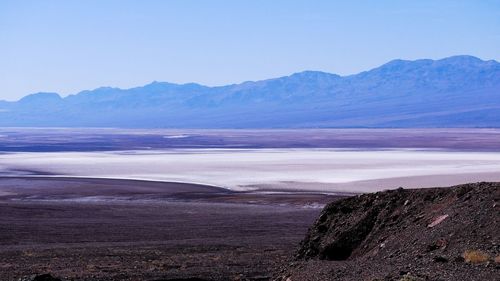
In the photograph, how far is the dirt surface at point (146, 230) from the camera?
18.8m

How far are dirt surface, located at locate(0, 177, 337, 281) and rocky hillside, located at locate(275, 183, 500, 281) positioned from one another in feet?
7.96

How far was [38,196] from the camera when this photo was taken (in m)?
41.0

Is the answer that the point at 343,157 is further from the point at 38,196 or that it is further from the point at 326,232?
the point at 326,232

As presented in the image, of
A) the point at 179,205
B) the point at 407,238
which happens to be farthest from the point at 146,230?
the point at 407,238

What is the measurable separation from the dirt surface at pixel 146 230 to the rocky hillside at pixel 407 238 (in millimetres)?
2425

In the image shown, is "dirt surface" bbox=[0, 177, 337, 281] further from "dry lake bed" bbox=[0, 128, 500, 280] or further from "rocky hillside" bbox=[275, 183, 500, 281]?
"rocky hillside" bbox=[275, 183, 500, 281]

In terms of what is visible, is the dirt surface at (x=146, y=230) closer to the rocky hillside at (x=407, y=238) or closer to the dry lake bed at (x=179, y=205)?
the dry lake bed at (x=179, y=205)

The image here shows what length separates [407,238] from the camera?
1356cm

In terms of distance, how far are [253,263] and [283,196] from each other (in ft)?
66.3

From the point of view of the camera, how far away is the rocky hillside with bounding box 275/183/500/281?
11.2 m

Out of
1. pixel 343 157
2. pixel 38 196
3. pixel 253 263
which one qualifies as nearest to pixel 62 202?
pixel 38 196

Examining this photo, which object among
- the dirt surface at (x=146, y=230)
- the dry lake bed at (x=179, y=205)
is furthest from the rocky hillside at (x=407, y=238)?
the dirt surface at (x=146, y=230)

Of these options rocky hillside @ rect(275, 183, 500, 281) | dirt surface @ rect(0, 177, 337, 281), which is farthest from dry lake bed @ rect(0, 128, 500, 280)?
rocky hillside @ rect(275, 183, 500, 281)

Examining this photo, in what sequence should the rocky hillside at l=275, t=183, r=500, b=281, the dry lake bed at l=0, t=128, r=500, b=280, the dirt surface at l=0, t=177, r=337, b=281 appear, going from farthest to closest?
the dry lake bed at l=0, t=128, r=500, b=280 < the dirt surface at l=0, t=177, r=337, b=281 < the rocky hillside at l=275, t=183, r=500, b=281
